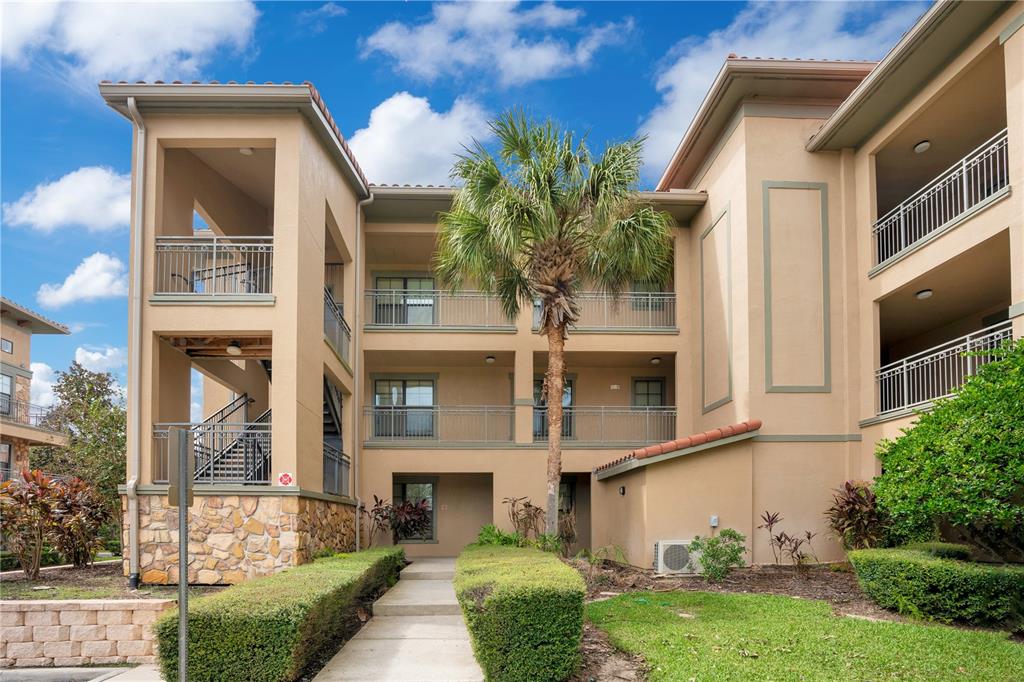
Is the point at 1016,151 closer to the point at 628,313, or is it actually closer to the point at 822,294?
the point at 822,294

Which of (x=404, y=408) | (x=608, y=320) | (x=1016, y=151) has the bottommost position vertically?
(x=404, y=408)

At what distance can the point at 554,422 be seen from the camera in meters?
15.7

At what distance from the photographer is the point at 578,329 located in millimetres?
20719

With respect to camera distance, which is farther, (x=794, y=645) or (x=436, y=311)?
(x=436, y=311)

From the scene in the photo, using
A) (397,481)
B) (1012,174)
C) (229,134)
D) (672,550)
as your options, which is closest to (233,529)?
(229,134)

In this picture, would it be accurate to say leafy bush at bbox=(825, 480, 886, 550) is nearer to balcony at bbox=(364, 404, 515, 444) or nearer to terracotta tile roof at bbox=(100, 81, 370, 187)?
balcony at bbox=(364, 404, 515, 444)

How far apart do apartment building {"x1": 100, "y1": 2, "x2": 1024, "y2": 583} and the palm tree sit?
2.52 metres

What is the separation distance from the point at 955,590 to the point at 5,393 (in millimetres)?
32969

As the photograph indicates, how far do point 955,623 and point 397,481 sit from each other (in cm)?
1478

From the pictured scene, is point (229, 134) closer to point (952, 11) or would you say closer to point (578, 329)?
point (578, 329)

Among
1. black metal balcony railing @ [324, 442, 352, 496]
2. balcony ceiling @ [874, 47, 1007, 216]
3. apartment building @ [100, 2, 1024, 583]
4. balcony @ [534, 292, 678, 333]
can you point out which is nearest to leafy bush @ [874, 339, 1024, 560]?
apartment building @ [100, 2, 1024, 583]

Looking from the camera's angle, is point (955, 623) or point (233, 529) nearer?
point (955, 623)

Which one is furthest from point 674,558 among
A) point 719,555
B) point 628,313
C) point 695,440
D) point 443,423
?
point 443,423

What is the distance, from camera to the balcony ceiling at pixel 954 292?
1379cm
